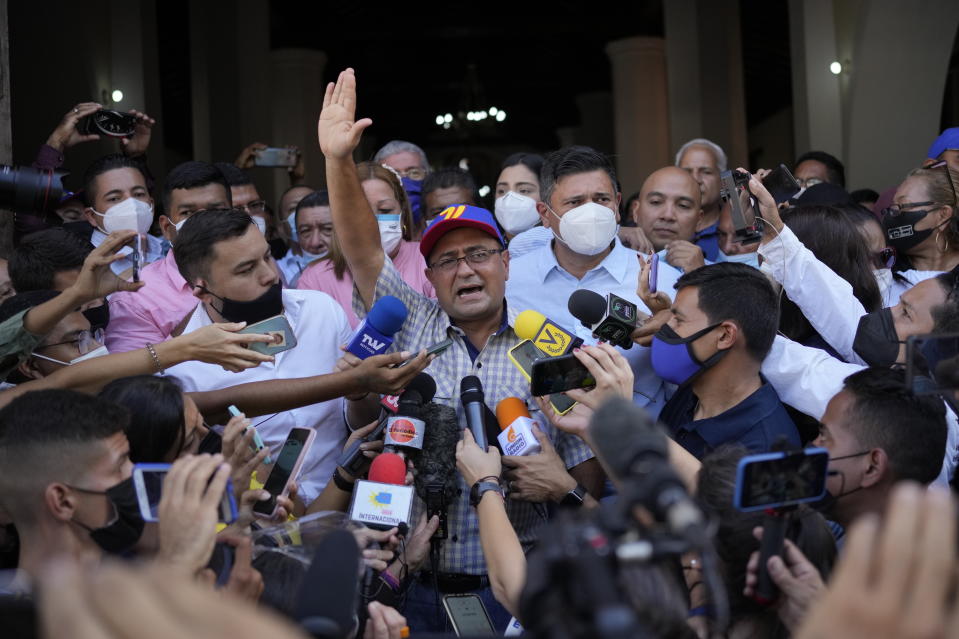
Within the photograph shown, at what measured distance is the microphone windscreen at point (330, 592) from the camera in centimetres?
184

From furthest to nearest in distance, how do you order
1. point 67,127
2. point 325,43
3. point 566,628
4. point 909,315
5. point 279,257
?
1. point 325,43
2. point 279,257
3. point 67,127
4. point 909,315
5. point 566,628

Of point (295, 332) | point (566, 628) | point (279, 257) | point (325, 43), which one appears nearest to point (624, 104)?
point (325, 43)

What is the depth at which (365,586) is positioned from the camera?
287cm

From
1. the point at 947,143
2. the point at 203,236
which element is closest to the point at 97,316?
the point at 203,236

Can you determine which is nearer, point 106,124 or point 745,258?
point 745,258

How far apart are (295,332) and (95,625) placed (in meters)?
2.97

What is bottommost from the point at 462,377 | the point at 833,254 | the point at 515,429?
the point at 515,429

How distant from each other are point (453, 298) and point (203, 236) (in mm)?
1072

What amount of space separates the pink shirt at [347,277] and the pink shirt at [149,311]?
65 cm

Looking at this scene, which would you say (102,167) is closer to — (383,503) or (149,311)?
(149,311)

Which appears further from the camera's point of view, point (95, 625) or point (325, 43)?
point (325, 43)

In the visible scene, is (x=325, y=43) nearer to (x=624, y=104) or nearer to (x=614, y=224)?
(x=624, y=104)

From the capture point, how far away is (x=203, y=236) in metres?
4.10

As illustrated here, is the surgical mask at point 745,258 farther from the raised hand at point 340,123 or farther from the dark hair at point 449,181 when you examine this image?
the raised hand at point 340,123
